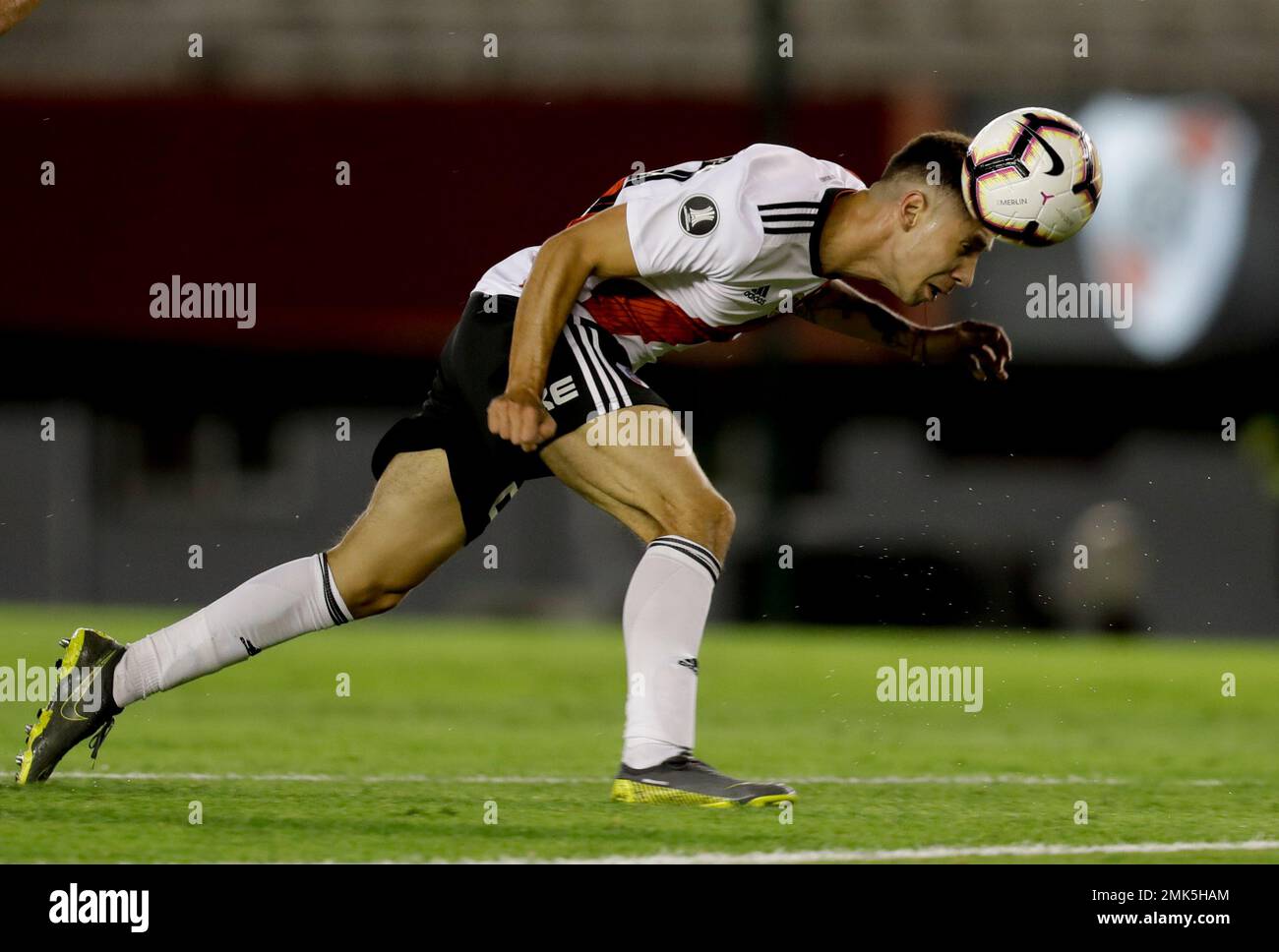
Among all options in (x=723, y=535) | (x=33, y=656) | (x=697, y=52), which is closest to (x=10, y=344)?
(x=697, y=52)

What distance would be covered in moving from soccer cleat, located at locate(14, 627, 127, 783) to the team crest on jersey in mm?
2111

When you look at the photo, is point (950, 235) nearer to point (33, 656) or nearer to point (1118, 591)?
point (33, 656)

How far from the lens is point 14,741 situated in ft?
24.2

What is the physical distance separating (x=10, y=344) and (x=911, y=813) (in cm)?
1923

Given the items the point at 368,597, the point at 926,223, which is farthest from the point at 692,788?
the point at 926,223

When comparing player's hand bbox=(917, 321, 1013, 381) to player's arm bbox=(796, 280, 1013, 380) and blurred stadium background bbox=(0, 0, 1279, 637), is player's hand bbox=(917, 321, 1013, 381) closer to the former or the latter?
player's arm bbox=(796, 280, 1013, 380)

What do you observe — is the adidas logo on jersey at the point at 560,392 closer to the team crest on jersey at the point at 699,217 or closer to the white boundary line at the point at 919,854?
the team crest on jersey at the point at 699,217

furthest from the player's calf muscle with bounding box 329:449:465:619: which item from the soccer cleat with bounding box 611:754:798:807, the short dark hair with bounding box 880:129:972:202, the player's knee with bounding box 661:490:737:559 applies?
the short dark hair with bounding box 880:129:972:202

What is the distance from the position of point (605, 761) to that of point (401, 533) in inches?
65.9

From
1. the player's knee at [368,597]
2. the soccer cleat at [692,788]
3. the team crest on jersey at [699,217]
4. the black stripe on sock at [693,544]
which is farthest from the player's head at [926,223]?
the player's knee at [368,597]

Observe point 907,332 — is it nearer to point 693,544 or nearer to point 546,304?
point 693,544

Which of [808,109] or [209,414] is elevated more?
[808,109]

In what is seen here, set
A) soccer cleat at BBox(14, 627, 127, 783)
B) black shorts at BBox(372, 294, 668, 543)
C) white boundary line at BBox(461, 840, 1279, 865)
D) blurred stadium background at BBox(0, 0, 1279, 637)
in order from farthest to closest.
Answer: blurred stadium background at BBox(0, 0, 1279, 637) < soccer cleat at BBox(14, 627, 127, 783) < black shorts at BBox(372, 294, 668, 543) < white boundary line at BBox(461, 840, 1279, 865)

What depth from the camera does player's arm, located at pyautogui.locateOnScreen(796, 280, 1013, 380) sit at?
6234 millimetres
